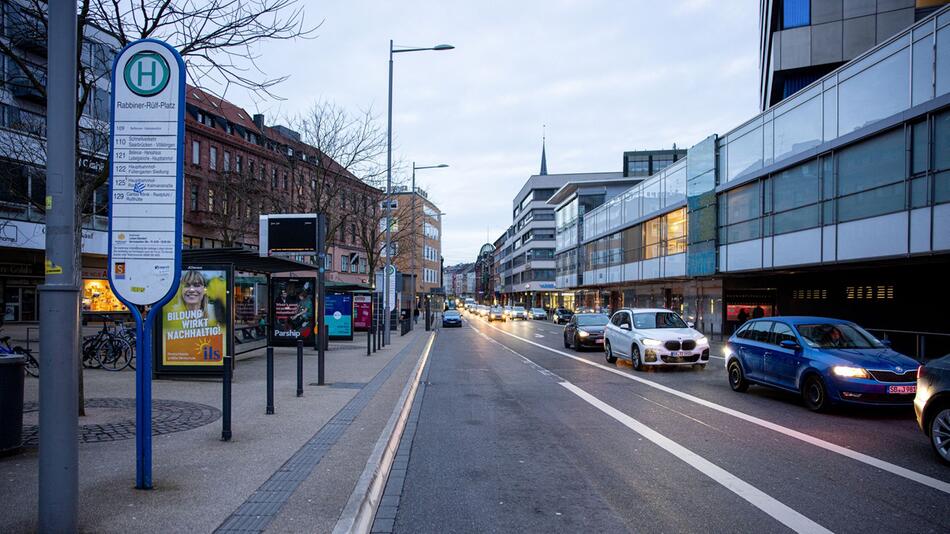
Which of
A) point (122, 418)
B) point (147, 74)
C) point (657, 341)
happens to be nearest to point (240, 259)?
point (122, 418)

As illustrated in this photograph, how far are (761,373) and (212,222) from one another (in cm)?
3861

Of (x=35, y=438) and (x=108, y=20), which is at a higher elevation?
(x=108, y=20)

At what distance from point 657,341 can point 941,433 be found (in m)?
8.97

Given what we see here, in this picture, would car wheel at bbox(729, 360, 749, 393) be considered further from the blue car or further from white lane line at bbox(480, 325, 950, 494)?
white lane line at bbox(480, 325, 950, 494)

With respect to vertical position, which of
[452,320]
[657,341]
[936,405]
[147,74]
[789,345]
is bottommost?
[452,320]

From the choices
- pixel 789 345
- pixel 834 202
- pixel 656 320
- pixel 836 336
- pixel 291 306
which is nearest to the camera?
pixel 836 336

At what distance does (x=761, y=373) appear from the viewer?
36.1 ft

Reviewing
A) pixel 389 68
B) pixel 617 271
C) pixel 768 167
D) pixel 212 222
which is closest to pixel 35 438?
pixel 389 68

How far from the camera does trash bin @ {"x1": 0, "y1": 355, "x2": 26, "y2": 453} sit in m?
5.89

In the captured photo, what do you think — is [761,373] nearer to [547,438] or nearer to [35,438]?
[547,438]

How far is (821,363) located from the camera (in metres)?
9.34

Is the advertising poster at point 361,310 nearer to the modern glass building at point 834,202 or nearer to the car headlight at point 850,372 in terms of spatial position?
the modern glass building at point 834,202

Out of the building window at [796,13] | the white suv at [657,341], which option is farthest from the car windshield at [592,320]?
the building window at [796,13]

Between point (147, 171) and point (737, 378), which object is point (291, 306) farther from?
point (147, 171)
